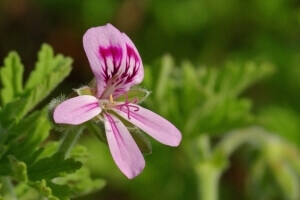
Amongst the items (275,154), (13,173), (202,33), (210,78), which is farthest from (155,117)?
(202,33)

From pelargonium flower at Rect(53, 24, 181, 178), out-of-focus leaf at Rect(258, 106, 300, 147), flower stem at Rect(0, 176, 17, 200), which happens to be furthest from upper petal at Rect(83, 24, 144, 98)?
out-of-focus leaf at Rect(258, 106, 300, 147)

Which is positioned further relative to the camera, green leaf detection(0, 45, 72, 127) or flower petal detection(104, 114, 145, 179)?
green leaf detection(0, 45, 72, 127)

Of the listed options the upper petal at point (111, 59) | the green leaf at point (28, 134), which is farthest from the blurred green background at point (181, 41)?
the upper petal at point (111, 59)

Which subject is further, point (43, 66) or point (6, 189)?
point (43, 66)

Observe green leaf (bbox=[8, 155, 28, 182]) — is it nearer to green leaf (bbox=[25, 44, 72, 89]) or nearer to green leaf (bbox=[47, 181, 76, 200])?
green leaf (bbox=[47, 181, 76, 200])

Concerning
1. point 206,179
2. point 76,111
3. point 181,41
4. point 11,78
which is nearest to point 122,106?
point 76,111

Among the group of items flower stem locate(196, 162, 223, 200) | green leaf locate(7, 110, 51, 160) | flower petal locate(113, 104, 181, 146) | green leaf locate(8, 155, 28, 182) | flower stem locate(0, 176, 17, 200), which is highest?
flower petal locate(113, 104, 181, 146)

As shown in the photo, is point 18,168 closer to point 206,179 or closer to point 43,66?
point 43,66
